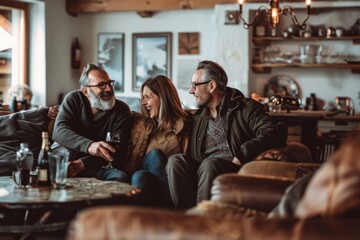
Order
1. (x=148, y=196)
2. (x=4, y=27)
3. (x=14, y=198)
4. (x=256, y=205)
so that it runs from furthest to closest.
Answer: (x=4, y=27), (x=148, y=196), (x=14, y=198), (x=256, y=205)

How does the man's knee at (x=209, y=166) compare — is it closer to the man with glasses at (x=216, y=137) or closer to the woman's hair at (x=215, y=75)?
the man with glasses at (x=216, y=137)

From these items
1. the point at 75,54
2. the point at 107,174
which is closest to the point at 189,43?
the point at 75,54

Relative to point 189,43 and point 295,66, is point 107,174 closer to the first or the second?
point 295,66

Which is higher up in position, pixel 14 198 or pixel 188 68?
pixel 188 68

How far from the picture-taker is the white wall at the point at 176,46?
7867 millimetres

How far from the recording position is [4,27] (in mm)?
7496

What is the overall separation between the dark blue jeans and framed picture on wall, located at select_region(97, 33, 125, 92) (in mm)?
4563

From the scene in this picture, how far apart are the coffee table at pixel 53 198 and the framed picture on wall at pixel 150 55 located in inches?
205

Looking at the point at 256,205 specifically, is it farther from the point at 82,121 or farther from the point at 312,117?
the point at 312,117

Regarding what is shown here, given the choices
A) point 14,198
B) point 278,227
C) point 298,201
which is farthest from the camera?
point 14,198

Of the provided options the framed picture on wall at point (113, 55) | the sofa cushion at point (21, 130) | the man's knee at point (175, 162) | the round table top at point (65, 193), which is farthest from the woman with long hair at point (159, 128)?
the framed picture on wall at point (113, 55)

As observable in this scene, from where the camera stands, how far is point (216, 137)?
14.1 feet

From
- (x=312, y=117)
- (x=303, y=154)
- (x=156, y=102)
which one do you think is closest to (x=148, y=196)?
(x=156, y=102)

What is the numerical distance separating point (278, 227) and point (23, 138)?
3.17 meters
